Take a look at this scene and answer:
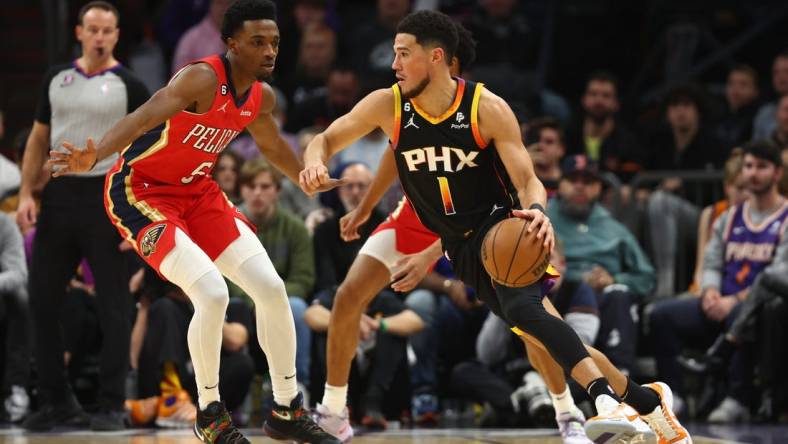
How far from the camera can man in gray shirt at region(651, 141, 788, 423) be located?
343 inches

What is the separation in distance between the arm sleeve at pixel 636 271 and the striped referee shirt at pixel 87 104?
3.52 metres

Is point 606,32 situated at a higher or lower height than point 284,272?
higher

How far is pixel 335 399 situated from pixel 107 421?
161cm

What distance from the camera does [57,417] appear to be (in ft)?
25.9

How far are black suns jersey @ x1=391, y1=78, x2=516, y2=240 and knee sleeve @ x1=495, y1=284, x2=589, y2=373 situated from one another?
52cm

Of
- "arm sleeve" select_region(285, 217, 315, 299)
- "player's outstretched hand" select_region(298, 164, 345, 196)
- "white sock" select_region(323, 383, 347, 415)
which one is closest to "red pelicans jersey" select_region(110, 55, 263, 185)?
"player's outstretched hand" select_region(298, 164, 345, 196)

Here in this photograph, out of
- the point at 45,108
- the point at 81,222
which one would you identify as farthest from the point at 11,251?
the point at 45,108

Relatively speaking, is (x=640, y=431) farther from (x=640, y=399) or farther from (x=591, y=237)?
(x=591, y=237)

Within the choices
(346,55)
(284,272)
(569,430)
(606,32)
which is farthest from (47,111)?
(606,32)

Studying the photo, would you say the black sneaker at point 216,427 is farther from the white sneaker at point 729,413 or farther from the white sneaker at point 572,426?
the white sneaker at point 729,413

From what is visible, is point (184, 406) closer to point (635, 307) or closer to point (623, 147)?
point (635, 307)

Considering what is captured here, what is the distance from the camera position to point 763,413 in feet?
28.1

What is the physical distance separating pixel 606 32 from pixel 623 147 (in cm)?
264

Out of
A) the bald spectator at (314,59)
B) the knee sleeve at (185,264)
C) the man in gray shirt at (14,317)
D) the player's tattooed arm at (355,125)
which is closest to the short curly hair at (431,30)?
the player's tattooed arm at (355,125)
